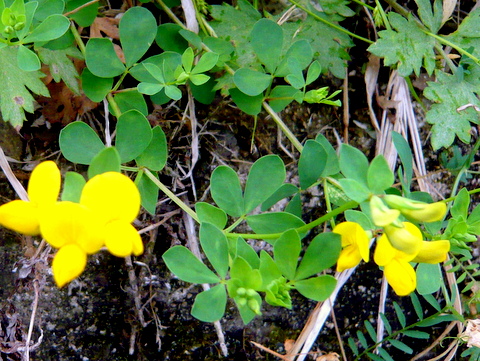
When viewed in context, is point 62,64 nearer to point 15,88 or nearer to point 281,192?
point 15,88

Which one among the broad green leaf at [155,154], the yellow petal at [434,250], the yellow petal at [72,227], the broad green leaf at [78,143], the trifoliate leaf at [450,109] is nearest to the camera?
the yellow petal at [72,227]

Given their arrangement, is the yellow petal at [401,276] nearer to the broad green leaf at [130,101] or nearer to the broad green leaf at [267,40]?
the broad green leaf at [267,40]

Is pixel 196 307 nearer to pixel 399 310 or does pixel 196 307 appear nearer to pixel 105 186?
pixel 105 186

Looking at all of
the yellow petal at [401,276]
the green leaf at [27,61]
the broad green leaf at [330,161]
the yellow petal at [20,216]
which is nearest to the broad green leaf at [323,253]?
the yellow petal at [401,276]

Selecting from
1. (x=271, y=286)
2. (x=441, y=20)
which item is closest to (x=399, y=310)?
(x=271, y=286)

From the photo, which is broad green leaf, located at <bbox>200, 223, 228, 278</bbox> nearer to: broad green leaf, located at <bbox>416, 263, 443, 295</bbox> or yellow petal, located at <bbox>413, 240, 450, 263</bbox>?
yellow petal, located at <bbox>413, 240, 450, 263</bbox>

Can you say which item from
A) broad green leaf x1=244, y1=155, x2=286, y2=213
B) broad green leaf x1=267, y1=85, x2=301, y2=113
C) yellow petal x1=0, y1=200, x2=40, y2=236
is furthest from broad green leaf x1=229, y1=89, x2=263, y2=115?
yellow petal x1=0, y1=200, x2=40, y2=236
